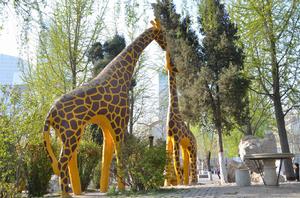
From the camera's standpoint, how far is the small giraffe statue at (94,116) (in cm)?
984

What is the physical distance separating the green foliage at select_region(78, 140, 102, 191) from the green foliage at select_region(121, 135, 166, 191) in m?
3.35

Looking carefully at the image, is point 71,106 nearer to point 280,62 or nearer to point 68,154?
point 68,154

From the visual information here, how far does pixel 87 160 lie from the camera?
46.3 ft

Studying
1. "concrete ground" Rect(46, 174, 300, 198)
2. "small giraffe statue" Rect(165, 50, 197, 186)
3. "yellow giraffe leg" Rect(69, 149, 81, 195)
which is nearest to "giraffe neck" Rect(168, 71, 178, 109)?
"small giraffe statue" Rect(165, 50, 197, 186)

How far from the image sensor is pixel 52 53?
18.3 metres

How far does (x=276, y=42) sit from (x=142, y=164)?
11503 millimetres

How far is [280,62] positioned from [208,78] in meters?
4.57

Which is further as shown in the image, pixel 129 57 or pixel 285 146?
pixel 285 146

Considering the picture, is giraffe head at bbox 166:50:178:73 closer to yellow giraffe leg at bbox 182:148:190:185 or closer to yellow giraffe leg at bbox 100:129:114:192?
yellow giraffe leg at bbox 182:148:190:185

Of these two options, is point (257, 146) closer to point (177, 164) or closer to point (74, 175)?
point (177, 164)

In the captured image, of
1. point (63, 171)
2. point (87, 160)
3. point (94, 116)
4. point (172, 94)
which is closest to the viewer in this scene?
point (63, 171)

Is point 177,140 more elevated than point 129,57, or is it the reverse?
point 129,57

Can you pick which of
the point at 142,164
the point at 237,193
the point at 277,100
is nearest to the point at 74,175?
the point at 142,164

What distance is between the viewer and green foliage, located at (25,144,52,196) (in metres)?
11.4
